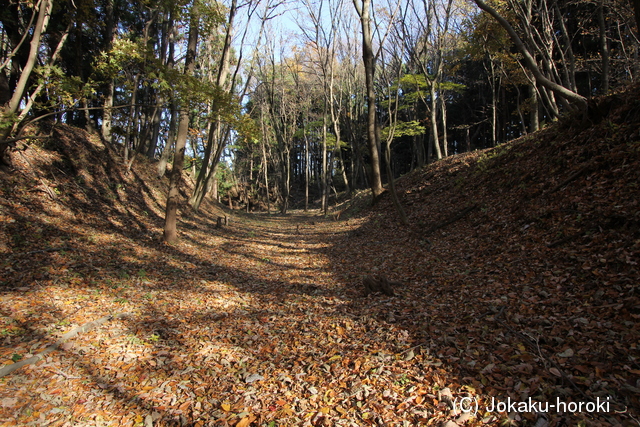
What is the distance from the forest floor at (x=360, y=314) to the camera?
3258mm

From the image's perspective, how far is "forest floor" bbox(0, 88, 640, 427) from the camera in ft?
10.7

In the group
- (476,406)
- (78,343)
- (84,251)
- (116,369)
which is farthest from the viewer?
(84,251)

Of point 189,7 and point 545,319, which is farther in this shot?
point 189,7

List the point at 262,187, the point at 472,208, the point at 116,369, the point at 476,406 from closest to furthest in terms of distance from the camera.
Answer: the point at 476,406 < the point at 116,369 < the point at 472,208 < the point at 262,187

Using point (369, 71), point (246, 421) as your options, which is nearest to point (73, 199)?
point (246, 421)

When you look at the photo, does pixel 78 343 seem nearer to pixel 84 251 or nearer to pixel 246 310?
pixel 246 310

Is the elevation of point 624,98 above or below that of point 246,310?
above

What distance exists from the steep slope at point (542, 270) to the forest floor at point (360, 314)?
1.1 inches

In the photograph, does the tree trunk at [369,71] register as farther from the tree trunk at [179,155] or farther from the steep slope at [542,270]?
the tree trunk at [179,155]

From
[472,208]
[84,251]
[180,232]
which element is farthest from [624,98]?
[180,232]

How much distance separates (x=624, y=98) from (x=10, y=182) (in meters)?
15.9

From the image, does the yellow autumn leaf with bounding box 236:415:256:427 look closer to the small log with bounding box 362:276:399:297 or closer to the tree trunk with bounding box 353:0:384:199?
the small log with bounding box 362:276:399:297

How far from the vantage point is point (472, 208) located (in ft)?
31.5

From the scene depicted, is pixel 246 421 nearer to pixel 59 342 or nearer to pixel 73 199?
pixel 59 342
